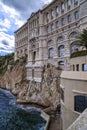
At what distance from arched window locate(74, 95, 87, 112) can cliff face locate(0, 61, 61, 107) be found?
17857mm

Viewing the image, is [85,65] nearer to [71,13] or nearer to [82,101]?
[82,101]

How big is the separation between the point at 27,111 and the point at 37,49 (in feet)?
62.9

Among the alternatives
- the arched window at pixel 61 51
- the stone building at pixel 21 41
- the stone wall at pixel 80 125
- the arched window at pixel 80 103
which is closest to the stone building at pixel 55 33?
the arched window at pixel 61 51

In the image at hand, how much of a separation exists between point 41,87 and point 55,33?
47.6 ft

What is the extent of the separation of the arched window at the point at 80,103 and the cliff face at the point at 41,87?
58.6 feet

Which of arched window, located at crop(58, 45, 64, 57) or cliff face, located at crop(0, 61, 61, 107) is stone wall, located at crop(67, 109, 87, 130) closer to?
cliff face, located at crop(0, 61, 61, 107)

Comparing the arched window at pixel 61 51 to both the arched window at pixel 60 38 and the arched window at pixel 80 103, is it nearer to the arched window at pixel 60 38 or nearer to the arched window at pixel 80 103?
the arched window at pixel 60 38

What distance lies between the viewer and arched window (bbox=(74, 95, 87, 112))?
1430cm

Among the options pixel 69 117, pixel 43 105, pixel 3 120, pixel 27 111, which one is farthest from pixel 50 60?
pixel 69 117

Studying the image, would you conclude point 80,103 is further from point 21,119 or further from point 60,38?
point 60,38

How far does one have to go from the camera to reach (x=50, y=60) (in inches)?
1602

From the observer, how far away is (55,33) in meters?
40.2

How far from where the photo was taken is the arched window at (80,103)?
14.3 m

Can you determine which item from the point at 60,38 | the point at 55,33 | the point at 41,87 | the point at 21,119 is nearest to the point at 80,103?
the point at 21,119
